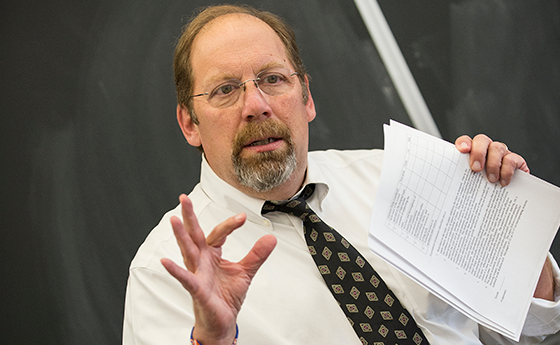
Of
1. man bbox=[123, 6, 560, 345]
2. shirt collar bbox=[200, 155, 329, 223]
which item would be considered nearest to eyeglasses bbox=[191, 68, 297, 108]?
man bbox=[123, 6, 560, 345]

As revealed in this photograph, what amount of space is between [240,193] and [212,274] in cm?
51

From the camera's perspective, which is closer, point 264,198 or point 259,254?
point 259,254

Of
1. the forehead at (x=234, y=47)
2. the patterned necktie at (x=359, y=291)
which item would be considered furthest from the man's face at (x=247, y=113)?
the patterned necktie at (x=359, y=291)

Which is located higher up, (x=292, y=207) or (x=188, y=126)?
(x=188, y=126)

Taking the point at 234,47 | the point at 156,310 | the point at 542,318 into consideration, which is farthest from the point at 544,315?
the point at 234,47

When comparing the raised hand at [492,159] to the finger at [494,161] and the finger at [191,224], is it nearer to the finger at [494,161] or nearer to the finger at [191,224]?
the finger at [494,161]

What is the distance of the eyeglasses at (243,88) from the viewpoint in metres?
1.20

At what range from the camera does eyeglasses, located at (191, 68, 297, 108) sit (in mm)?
1204

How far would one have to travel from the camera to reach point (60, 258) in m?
1.43

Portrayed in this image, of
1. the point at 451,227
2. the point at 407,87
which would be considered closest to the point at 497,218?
the point at 451,227

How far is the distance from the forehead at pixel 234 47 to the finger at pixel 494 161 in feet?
2.14

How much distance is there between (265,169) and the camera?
1139 millimetres

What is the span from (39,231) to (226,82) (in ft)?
2.80

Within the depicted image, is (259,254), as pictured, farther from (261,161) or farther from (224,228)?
(261,161)
